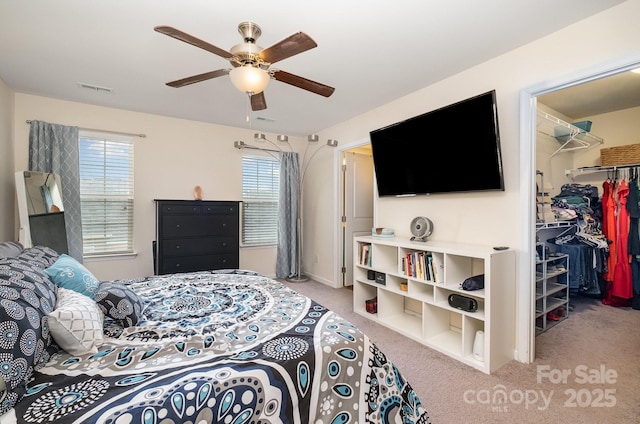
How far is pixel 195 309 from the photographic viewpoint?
163cm

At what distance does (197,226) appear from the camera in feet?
12.1

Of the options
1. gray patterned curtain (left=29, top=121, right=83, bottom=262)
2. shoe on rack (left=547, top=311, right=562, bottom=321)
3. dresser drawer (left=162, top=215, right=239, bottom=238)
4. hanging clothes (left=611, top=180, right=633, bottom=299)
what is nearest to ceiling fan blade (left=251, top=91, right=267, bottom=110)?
dresser drawer (left=162, top=215, right=239, bottom=238)

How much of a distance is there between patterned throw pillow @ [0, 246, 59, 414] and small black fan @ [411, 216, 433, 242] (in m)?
2.67

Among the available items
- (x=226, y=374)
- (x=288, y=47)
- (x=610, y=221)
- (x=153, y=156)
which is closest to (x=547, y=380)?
(x=226, y=374)

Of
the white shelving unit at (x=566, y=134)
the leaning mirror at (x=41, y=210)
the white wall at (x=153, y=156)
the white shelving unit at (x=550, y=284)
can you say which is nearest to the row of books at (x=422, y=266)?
the white shelving unit at (x=550, y=284)

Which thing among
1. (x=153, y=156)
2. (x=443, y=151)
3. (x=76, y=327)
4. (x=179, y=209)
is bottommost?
(x=76, y=327)

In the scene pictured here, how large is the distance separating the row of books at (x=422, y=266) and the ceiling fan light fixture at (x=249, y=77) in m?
1.96

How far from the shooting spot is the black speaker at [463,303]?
7.24 ft

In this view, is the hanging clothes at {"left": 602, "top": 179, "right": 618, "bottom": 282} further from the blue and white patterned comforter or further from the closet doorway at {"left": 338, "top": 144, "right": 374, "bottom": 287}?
the blue and white patterned comforter

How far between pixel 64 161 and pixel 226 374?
365 centimetres

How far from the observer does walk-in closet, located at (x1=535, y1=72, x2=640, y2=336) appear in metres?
3.17

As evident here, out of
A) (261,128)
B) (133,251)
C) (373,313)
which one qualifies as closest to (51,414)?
(373,313)

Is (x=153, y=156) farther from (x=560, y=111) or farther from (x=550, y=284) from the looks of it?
(x=560, y=111)

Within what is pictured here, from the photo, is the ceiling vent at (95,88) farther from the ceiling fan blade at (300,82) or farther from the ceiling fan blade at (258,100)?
the ceiling fan blade at (300,82)
